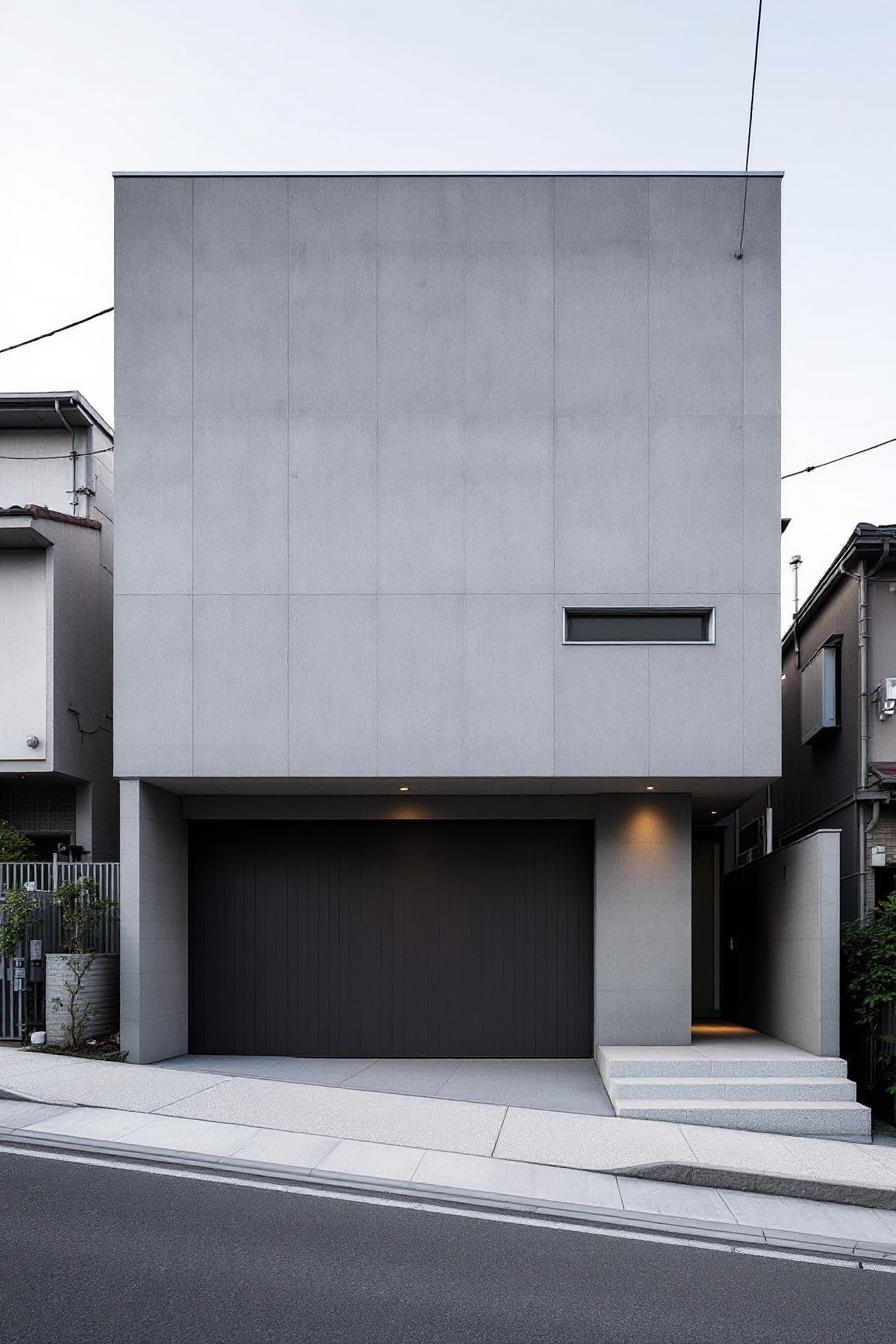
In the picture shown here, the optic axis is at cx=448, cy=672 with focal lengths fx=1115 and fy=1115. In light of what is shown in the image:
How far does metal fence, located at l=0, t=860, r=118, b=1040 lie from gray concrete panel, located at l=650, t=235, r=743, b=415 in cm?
810

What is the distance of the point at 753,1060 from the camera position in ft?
35.8

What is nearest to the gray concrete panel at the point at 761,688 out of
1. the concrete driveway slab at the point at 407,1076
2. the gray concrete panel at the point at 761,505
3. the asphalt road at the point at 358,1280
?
the gray concrete panel at the point at 761,505

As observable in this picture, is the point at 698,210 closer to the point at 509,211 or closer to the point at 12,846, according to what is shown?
the point at 509,211

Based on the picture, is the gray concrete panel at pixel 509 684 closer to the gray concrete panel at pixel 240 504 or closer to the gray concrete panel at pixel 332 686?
the gray concrete panel at pixel 332 686

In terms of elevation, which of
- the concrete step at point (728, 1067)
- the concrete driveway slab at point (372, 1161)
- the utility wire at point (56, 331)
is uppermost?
the utility wire at point (56, 331)

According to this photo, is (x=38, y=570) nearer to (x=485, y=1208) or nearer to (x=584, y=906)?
(x=584, y=906)

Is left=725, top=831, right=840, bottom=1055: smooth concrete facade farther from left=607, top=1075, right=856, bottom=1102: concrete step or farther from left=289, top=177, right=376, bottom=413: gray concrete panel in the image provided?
left=289, top=177, right=376, bottom=413: gray concrete panel

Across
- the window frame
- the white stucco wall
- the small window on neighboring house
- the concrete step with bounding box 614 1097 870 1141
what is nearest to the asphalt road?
the concrete step with bounding box 614 1097 870 1141

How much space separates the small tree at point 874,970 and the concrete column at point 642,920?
5.78ft

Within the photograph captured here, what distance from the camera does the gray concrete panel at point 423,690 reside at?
11.8m

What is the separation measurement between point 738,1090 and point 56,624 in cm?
1027

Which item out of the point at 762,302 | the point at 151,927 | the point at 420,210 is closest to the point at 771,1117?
the point at 151,927

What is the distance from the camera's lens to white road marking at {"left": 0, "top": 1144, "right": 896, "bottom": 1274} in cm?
673

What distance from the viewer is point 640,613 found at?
11.9 metres
